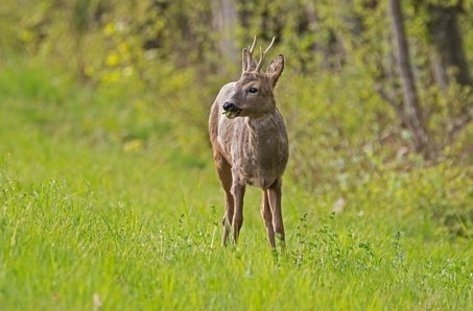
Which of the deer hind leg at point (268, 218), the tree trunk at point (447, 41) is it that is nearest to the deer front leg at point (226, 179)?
the deer hind leg at point (268, 218)

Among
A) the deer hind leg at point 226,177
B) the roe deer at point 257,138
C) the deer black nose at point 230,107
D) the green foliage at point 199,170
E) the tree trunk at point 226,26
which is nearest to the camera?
the green foliage at point 199,170

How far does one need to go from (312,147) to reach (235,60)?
3.32 metres

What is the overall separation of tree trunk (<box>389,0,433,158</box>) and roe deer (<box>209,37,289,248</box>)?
590 cm

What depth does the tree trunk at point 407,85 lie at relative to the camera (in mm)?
13227

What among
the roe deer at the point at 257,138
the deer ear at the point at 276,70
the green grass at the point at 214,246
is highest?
the deer ear at the point at 276,70

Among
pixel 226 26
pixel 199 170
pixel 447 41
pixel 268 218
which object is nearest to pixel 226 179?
pixel 268 218

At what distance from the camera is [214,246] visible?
23.0ft

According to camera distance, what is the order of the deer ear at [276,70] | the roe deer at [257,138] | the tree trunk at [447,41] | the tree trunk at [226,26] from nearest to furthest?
the roe deer at [257,138] → the deer ear at [276,70] → the tree trunk at [447,41] → the tree trunk at [226,26]

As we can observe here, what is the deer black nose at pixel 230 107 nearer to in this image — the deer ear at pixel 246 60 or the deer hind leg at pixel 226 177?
the deer ear at pixel 246 60

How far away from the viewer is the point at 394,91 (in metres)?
14.6

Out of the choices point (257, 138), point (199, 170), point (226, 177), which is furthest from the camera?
point (199, 170)

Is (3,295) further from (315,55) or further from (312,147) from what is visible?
(315,55)

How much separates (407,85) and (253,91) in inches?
265

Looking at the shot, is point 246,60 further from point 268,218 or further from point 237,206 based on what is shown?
point 268,218
